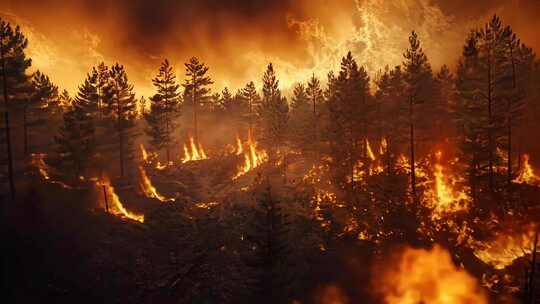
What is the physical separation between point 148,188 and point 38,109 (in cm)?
1891

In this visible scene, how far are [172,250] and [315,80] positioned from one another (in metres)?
33.6

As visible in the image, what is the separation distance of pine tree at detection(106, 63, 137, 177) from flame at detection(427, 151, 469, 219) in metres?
38.0

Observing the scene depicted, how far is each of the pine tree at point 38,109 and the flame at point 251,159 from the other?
25406mm

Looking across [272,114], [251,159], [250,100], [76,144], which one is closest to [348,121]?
[272,114]

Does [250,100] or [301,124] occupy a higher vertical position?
[250,100]

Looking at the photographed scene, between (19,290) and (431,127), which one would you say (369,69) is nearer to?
A: (431,127)

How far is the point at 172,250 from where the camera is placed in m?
32.9

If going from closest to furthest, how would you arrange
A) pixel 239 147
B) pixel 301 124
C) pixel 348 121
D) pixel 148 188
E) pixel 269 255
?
pixel 269 255 < pixel 148 188 < pixel 348 121 < pixel 301 124 < pixel 239 147

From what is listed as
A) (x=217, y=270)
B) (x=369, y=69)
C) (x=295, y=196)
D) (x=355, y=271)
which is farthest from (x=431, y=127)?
(x=369, y=69)

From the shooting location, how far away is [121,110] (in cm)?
4609

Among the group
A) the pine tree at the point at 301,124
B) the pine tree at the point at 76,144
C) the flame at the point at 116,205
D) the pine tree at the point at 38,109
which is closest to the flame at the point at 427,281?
the pine tree at the point at 301,124

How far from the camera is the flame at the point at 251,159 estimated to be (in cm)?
5122

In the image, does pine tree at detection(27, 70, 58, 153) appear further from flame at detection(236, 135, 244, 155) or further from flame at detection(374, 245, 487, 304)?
flame at detection(374, 245, 487, 304)

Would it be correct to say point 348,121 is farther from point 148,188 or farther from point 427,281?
point 148,188
